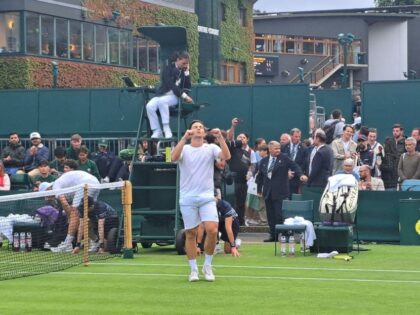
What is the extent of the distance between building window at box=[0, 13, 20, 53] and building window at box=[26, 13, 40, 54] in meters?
0.40

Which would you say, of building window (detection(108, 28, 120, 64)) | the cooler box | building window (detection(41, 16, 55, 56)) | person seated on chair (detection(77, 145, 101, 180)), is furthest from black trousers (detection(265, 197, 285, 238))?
building window (detection(108, 28, 120, 64))

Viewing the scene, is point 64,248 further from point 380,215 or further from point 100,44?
point 100,44

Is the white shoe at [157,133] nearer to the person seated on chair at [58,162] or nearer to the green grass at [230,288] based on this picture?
the green grass at [230,288]

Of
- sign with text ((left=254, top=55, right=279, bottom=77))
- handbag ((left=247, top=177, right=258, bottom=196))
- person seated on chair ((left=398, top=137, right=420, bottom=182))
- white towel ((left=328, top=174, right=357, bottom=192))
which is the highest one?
sign with text ((left=254, top=55, right=279, bottom=77))

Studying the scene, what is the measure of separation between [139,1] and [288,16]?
105 ft

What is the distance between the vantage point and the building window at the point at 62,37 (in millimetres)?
42719

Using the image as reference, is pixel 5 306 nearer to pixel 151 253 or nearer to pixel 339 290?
pixel 339 290

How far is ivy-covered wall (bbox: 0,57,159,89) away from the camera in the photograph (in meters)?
40.6

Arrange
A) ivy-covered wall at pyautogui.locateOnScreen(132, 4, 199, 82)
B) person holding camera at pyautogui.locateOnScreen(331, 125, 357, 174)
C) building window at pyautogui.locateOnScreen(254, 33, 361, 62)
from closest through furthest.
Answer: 1. person holding camera at pyautogui.locateOnScreen(331, 125, 357, 174)
2. ivy-covered wall at pyautogui.locateOnScreen(132, 4, 199, 82)
3. building window at pyautogui.locateOnScreen(254, 33, 361, 62)

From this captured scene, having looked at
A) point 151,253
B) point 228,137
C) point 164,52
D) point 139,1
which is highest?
point 139,1

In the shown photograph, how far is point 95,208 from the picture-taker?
18.6m

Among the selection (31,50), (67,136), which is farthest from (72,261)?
(31,50)

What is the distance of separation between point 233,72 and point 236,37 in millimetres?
2133

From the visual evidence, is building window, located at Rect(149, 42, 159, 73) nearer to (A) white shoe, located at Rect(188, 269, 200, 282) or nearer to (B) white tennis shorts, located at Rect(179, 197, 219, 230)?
(B) white tennis shorts, located at Rect(179, 197, 219, 230)
